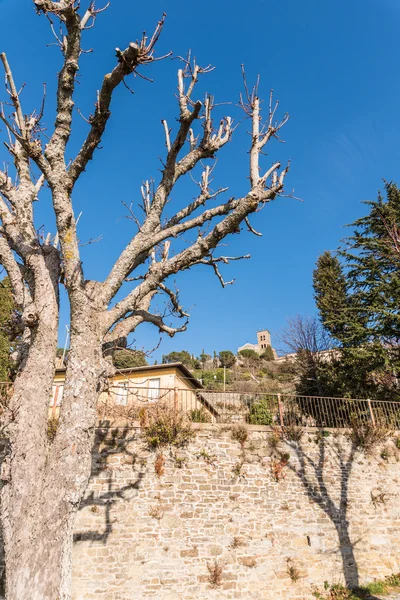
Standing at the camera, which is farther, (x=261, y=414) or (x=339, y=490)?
(x=261, y=414)

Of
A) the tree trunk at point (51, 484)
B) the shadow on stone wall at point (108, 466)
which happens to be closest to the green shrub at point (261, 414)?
the shadow on stone wall at point (108, 466)

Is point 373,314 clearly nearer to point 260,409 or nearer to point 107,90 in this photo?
point 260,409

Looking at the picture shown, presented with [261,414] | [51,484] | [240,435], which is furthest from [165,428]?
[51,484]

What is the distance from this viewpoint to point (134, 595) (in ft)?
23.8

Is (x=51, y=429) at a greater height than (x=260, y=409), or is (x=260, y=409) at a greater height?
(x=260, y=409)

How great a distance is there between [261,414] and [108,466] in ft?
14.9

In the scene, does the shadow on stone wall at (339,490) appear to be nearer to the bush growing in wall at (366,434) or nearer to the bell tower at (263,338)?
the bush growing in wall at (366,434)

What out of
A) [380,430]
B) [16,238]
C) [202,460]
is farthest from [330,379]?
[16,238]

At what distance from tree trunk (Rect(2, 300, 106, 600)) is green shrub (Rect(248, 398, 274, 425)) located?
268 inches

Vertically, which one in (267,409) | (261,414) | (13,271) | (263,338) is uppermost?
(263,338)

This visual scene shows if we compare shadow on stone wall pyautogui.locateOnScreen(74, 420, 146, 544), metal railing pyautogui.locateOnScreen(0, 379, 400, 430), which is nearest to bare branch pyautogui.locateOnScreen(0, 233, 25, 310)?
shadow on stone wall pyautogui.locateOnScreen(74, 420, 146, 544)

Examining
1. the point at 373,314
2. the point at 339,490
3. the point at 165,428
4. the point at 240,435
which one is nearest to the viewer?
the point at 165,428

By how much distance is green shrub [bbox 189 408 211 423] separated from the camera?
967 cm

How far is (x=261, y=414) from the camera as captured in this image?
10336 millimetres
